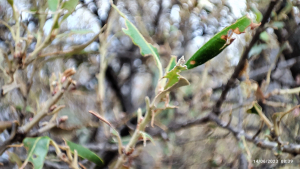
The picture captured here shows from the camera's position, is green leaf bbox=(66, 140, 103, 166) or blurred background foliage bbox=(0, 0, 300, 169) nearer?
green leaf bbox=(66, 140, 103, 166)

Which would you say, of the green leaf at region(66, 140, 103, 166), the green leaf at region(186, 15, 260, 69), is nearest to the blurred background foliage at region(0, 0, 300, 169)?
the green leaf at region(66, 140, 103, 166)

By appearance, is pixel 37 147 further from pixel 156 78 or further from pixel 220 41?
pixel 156 78

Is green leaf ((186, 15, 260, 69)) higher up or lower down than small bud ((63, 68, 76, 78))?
higher up

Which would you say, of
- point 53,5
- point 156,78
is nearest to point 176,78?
point 53,5

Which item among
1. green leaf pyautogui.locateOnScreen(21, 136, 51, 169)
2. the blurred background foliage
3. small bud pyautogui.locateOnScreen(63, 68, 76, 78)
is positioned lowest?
the blurred background foliage

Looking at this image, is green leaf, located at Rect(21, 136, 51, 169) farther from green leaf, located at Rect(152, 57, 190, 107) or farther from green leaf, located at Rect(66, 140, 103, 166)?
green leaf, located at Rect(152, 57, 190, 107)

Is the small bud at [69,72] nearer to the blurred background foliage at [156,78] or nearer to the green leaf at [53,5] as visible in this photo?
the green leaf at [53,5]
